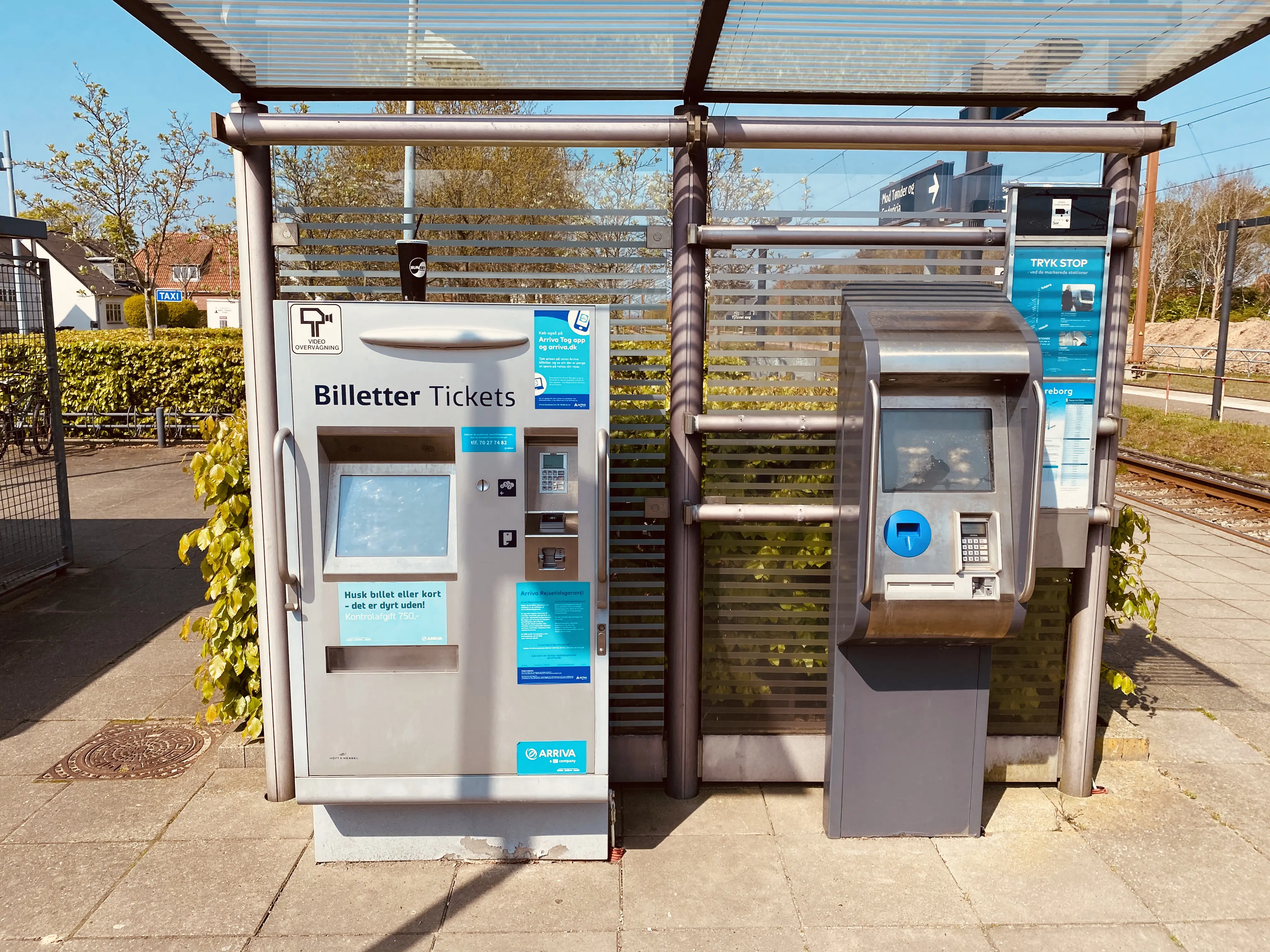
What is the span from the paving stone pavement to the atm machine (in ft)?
2.71

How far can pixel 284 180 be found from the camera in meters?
3.85

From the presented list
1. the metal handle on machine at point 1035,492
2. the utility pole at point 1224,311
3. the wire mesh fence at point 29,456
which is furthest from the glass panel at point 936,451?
the utility pole at point 1224,311

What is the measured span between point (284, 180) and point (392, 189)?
44cm

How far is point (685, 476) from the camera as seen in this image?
3.92m

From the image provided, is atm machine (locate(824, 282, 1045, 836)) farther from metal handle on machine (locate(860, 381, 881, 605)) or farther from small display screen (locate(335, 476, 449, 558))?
small display screen (locate(335, 476, 449, 558))

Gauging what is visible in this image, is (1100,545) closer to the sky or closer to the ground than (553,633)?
closer to the sky

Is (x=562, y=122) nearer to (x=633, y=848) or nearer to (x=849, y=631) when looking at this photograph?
(x=849, y=631)

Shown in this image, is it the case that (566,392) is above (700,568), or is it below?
above

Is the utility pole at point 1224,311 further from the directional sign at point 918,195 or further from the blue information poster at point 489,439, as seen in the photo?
the blue information poster at point 489,439

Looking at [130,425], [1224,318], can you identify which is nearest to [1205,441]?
[1224,318]

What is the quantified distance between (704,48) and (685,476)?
5.50ft

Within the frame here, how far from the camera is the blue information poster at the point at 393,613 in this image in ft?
11.2

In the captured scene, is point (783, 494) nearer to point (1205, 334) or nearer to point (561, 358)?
point (561, 358)

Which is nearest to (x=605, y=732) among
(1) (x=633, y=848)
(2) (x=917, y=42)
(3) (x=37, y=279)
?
(1) (x=633, y=848)
